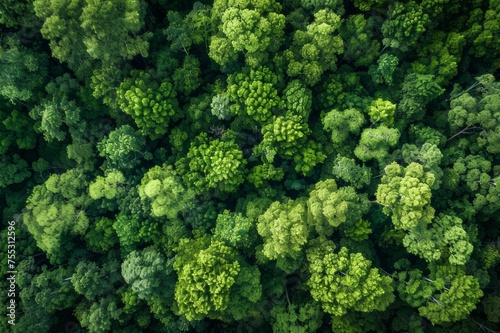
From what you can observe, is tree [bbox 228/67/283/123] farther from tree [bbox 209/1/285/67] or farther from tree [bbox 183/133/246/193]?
tree [bbox 183/133/246/193]

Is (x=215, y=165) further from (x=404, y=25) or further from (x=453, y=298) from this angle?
(x=453, y=298)

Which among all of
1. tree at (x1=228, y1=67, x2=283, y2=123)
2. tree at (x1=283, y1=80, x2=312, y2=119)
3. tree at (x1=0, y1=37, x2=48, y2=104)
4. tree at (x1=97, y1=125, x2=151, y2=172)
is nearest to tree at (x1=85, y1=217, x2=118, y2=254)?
tree at (x1=97, y1=125, x2=151, y2=172)

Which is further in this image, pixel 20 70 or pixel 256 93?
pixel 20 70

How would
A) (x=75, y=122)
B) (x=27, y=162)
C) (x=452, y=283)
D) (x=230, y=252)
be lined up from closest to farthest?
(x=452, y=283), (x=230, y=252), (x=75, y=122), (x=27, y=162)

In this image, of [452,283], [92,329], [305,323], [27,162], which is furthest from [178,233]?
[452,283]

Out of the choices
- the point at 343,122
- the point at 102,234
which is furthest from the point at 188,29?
the point at 102,234

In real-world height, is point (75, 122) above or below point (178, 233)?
above

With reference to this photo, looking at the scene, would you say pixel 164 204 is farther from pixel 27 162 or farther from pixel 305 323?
pixel 27 162
